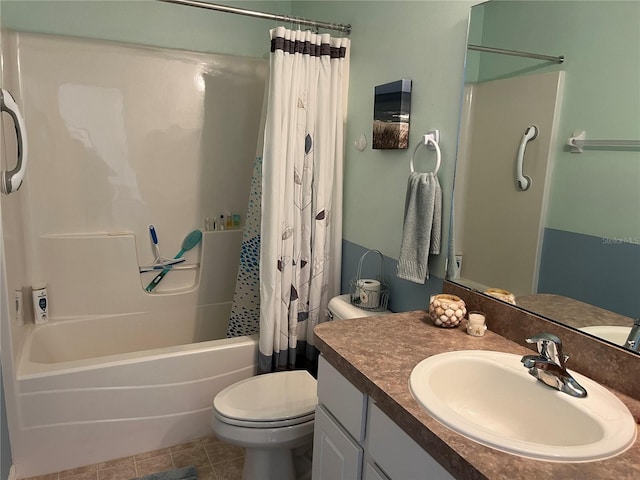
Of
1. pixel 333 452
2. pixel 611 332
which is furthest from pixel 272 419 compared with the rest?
pixel 611 332

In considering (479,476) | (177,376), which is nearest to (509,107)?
(479,476)

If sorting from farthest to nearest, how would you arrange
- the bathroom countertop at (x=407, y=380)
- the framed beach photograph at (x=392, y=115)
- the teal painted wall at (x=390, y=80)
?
the framed beach photograph at (x=392, y=115) → the teal painted wall at (x=390, y=80) → the bathroom countertop at (x=407, y=380)

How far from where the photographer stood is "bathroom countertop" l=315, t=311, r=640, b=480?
31.2 inches

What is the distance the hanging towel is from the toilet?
0.33 meters

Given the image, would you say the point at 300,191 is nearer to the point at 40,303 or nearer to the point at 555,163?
the point at 555,163

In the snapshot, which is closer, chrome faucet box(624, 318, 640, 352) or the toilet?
chrome faucet box(624, 318, 640, 352)

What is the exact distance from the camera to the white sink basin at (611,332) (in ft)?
3.59

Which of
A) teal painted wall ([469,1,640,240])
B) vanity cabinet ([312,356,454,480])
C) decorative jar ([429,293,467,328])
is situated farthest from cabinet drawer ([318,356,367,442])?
teal painted wall ([469,1,640,240])

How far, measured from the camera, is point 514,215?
1.38 m

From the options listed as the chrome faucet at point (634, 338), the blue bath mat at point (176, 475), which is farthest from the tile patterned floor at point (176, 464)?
the chrome faucet at point (634, 338)

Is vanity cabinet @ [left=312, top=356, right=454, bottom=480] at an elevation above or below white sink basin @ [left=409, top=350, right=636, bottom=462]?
below

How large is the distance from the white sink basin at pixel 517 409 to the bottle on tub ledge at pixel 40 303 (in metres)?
2.10

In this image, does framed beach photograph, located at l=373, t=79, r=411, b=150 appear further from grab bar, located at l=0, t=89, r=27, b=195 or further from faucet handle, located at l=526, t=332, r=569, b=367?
grab bar, located at l=0, t=89, r=27, b=195

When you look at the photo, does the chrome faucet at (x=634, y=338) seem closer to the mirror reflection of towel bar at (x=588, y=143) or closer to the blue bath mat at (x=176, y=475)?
the mirror reflection of towel bar at (x=588, y=143)
